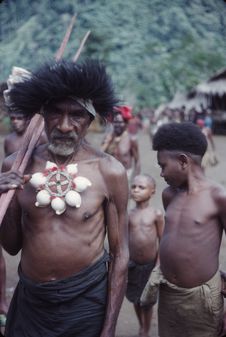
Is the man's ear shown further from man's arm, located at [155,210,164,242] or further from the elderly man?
man's arm, located at [155,210,164,242]

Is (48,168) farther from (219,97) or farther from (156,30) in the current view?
(219,97)

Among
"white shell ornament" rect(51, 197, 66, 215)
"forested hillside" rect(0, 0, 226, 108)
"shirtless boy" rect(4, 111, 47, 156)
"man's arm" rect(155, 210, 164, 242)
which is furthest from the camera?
"forested hillside" rect(0, 0, 226, 108)

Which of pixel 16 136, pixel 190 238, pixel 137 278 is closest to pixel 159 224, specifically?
pixel 137 278

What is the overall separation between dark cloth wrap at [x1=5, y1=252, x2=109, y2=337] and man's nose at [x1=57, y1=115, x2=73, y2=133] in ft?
2.07

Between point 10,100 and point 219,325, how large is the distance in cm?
170

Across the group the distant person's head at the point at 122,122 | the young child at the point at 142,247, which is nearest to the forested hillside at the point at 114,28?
the distant person's head at the point at 122,122

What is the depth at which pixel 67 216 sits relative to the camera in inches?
92.2

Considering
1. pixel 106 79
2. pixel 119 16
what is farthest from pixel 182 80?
pixel 106 79

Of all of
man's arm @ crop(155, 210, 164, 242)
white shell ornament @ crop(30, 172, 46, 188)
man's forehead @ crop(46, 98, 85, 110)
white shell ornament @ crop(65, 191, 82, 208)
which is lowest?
man's arm @ crop(155, 210, 164, 242)

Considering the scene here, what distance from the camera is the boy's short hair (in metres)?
2.95

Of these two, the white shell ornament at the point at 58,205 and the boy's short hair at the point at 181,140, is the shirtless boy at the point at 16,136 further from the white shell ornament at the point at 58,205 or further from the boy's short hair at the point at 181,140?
the white shell ornament at the point at 58,205

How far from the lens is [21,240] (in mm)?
2482

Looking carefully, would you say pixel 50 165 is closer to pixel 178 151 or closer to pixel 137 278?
pixel 178 151

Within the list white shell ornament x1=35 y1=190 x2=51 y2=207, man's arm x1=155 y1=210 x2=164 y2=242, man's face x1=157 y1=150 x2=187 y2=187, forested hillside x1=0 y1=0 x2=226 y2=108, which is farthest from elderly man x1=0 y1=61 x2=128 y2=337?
forested hillside x1=0 y1=0 x2=226 y2=108
